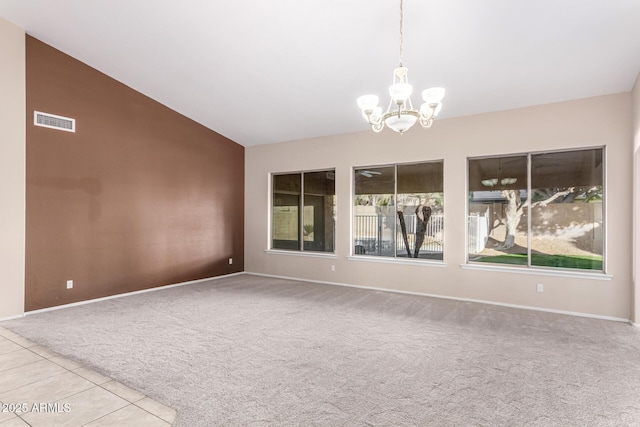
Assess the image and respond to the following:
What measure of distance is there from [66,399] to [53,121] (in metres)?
4.16

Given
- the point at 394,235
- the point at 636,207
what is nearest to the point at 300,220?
the point at 394,235

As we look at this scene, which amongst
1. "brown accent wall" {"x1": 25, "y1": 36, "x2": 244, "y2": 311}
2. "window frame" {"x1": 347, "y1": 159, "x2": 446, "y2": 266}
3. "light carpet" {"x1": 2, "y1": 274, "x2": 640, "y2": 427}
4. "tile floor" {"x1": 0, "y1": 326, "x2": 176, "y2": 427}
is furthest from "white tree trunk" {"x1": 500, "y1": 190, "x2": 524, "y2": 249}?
"brown accent wall" {"x1": 25, "y1": 36, "x2": 244, "y2": 311}

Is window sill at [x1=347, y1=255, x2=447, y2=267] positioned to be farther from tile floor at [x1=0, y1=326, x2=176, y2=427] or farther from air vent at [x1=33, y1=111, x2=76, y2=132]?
air vent at [x1=33, y1=111, x2=76, y2=132]

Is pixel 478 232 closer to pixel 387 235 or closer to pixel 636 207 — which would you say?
pixel 387 235

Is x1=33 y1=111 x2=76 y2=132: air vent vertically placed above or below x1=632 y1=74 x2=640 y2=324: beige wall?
above

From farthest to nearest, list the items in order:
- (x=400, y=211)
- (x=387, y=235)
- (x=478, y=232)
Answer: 1. (x=387, y=235)
2. (x=400, y=211)
3. (x=478, y=232)

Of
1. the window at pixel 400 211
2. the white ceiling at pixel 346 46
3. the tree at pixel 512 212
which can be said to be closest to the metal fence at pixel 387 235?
the window at pixel 400 211

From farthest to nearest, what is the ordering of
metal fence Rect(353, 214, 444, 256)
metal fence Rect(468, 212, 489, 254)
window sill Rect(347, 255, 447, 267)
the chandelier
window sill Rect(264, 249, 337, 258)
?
window sill Rect(264, 249, 337, 258), metal fence Rect(353, 214, 444, 256), window sill Rect(347, 255, 447, 267), metal fence Rect(468, 212, 489, 254), the chandelier

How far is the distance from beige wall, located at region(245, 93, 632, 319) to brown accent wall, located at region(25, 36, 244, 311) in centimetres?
122

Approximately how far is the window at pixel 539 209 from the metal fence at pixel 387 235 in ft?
1.84

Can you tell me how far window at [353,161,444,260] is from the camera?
5.96m

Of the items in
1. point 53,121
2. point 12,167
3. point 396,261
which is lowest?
point 396,261

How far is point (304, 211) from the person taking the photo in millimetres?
7543

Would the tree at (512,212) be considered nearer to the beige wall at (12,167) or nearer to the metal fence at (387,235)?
the metal fence at (387,235)
